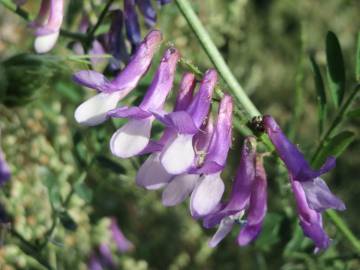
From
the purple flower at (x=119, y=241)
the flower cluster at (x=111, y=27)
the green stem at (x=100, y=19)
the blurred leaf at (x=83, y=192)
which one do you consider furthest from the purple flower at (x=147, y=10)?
the purple flower at (x=119, y=241)

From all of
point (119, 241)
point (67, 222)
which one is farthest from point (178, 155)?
point (119, 241)

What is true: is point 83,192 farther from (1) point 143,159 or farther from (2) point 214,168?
(2) point 214,168

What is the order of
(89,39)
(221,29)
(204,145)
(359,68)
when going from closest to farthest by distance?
(204,145) → (359,68) → (89,39) → (221,29)

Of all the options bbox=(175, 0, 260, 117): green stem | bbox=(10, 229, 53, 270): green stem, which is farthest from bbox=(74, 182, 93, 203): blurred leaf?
bbox=(175, 0, 260, 117): green stem

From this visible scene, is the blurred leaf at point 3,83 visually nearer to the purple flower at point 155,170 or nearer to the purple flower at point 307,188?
the purple flower at point 155,170

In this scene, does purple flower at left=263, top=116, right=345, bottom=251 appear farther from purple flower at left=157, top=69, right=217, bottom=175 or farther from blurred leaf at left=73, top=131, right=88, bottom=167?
blurred leaf at left=73, top=131, right=88, bottom=167

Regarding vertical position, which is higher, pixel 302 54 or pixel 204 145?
pixel 204 145

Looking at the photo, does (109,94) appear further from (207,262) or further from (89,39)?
(207,262)

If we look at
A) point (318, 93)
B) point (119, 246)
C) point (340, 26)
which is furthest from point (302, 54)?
point (340, 26)
